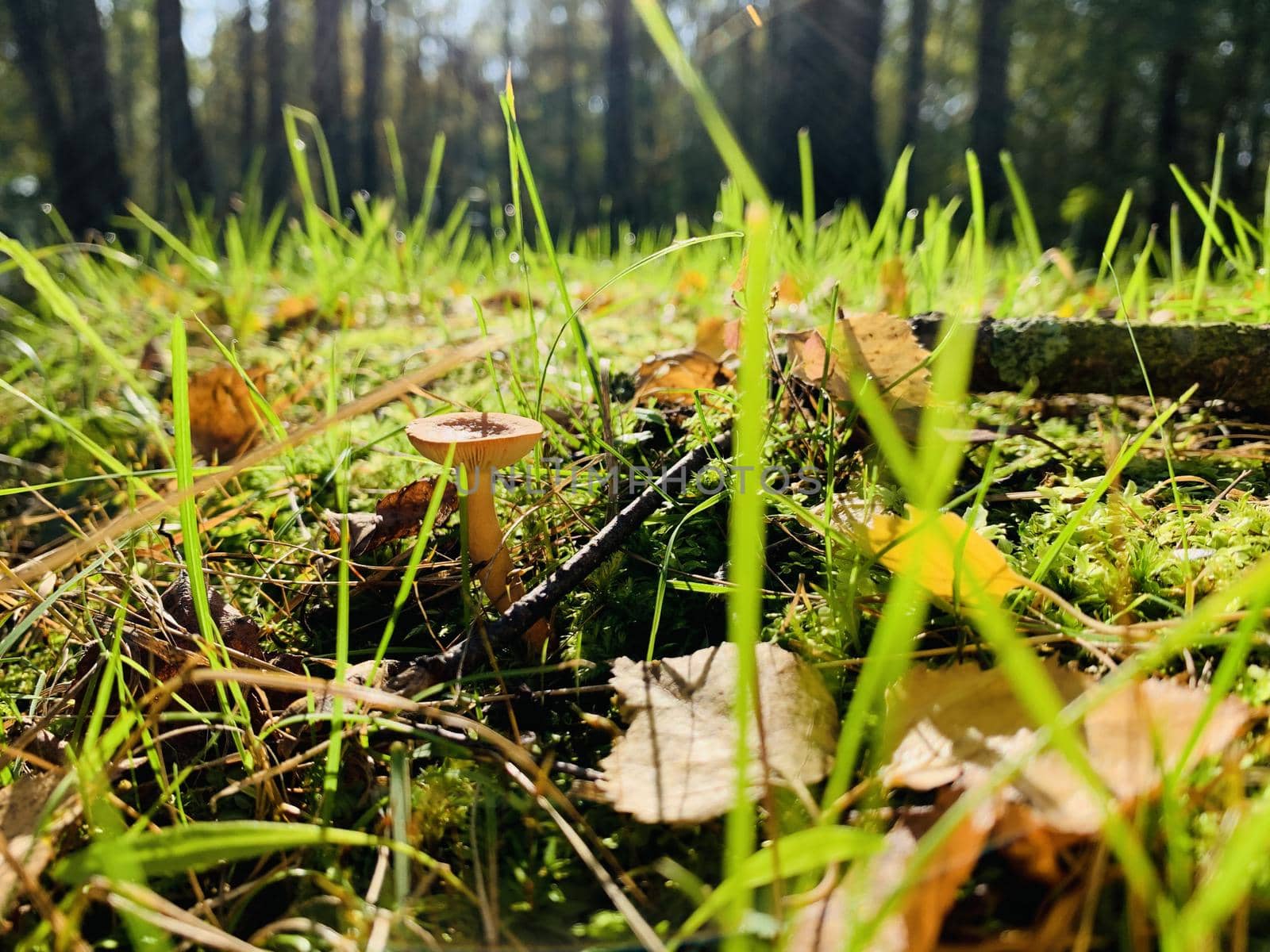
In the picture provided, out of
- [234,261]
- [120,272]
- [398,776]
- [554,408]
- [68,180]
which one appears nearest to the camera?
[398,776]

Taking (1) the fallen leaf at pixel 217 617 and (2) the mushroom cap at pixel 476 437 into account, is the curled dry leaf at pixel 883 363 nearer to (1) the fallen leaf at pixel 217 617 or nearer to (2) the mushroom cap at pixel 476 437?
(2) the mushroom cap at pixel 476 437

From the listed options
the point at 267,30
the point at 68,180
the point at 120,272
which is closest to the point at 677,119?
the point at 267,30

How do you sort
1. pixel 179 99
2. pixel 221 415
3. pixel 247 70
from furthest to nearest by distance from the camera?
pixel 247 70, pixel 179 99, pixel 221 415

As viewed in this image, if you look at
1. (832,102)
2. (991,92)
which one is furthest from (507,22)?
(832,102)

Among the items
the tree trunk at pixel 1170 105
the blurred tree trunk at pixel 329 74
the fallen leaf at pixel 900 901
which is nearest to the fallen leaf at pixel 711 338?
the fallen leaf at pixel 900 901

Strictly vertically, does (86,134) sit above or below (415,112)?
below

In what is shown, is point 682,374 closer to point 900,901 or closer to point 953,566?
point 953,566

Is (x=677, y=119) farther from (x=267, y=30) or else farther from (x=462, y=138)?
(x=267, y=30)
